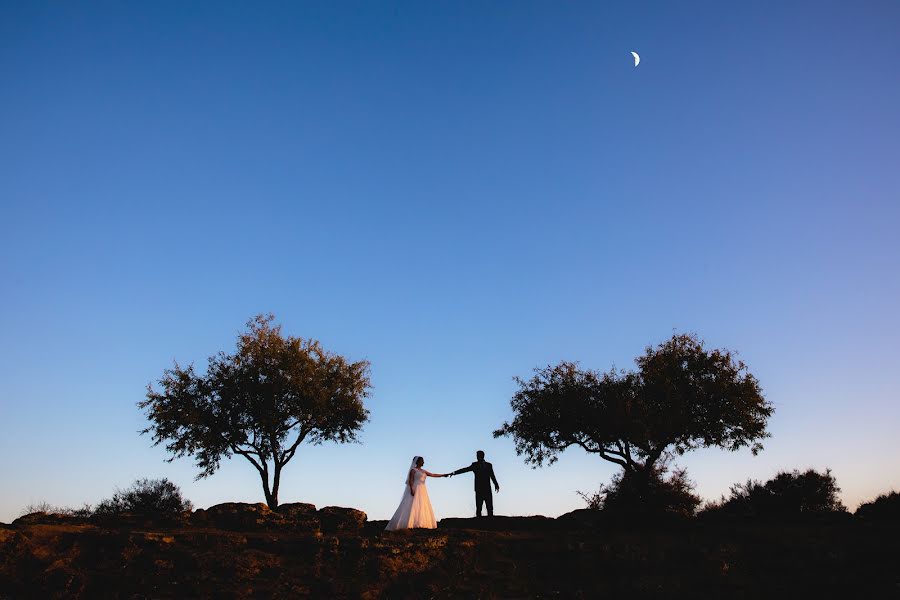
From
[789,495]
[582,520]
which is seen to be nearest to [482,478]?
[582,520]

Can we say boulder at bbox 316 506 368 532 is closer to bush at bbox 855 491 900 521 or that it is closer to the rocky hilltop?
the rocky hilltop

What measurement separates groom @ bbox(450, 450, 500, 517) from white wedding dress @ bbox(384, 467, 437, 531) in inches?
78.0

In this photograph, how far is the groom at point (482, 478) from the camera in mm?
24984

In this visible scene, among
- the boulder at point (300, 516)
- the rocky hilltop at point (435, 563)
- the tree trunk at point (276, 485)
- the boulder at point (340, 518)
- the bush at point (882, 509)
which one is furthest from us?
the tree trunk at point (276, 485)

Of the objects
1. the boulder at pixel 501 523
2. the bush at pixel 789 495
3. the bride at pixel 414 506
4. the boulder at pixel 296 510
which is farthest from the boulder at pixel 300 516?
the bush at pixel 789 495

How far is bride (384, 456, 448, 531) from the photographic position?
2286 centimetres

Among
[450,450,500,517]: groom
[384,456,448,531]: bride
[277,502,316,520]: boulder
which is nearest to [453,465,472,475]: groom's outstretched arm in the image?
[450,450,500,517]: groom

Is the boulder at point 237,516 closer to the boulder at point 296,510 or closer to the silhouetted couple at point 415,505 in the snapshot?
the boulder at point 296,510

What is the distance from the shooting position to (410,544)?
809 inches

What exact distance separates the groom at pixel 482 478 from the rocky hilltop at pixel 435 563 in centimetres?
197

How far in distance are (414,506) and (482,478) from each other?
3333 millimetres

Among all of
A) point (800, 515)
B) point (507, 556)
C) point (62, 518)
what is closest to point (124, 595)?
point (62, 518)

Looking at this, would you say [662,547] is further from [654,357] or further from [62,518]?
[62,518]

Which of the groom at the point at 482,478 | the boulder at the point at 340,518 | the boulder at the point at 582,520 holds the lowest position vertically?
the boulder at the point at 582,520
